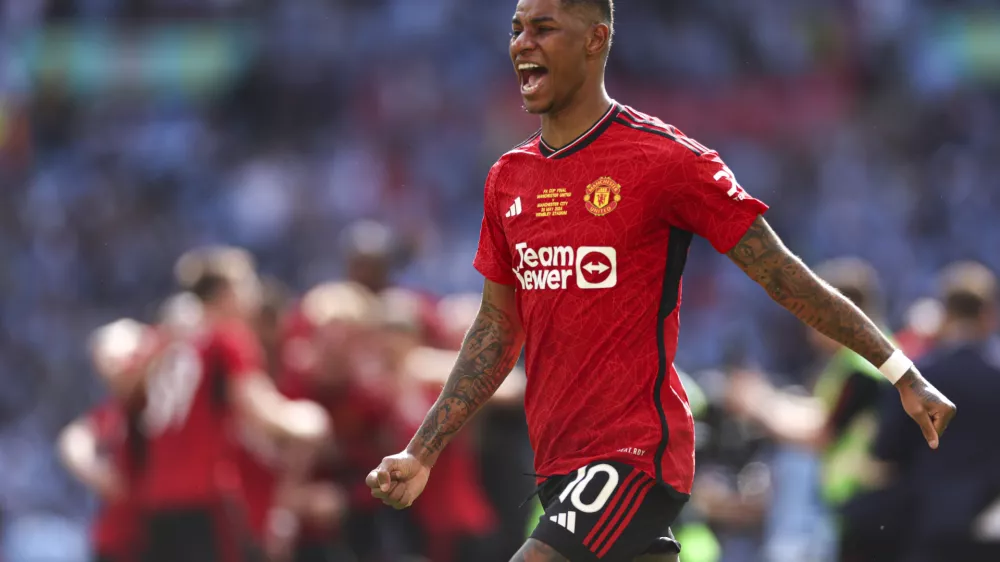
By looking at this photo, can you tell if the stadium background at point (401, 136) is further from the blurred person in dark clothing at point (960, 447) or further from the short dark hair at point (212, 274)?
the blurred person in dark clothing at point (960, 447)

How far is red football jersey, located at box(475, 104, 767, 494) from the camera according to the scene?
15.1 feet

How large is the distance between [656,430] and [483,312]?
32.0 inches

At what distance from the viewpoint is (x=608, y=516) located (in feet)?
14.9


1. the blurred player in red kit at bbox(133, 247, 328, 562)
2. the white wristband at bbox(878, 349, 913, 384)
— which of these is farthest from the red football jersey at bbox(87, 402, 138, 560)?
the white wristband at bbox(878, 349, 913, 384)

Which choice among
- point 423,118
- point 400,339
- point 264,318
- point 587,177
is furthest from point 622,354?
point 423,118

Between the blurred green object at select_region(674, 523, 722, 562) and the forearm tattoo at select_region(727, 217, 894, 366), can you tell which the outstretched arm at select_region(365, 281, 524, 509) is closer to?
the forearm tattoo at select_region(727, 217, 894, 366)

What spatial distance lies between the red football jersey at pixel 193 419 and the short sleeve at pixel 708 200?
4.66 m

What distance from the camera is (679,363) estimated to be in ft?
59.4

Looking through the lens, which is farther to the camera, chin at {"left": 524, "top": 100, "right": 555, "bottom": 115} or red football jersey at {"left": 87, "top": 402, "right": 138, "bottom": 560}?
red football jersey at {"left": 87, "top": 402, "right": 138, "bottom": 560}

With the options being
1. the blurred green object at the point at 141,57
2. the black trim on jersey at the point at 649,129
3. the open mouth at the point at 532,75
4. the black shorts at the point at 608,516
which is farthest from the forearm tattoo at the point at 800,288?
the blurred green object at the point at 141,57

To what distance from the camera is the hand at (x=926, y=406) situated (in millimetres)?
4445

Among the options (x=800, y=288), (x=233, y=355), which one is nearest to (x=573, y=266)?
(x=800, y=288)

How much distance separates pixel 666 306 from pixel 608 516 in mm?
666

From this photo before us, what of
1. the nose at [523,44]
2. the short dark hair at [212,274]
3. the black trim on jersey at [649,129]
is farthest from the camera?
the short dark hair at [212,274]
